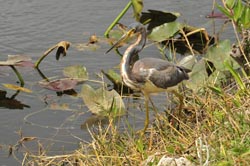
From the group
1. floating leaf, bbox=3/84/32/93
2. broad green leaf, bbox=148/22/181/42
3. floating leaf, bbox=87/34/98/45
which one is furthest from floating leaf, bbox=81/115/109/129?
floating leaf, bbox=87/34/98/45

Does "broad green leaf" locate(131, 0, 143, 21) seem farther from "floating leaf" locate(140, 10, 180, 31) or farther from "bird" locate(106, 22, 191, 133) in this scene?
"bird" locate(106, 22, 191, 133)

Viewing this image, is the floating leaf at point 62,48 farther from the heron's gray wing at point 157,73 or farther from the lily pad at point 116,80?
the heron's gray wing at point 157,73

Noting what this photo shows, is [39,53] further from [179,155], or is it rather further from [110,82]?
[179,155]

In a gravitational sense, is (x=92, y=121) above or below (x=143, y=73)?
below

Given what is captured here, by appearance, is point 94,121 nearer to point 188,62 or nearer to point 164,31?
point 188,62

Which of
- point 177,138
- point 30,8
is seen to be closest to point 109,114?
point 177,138

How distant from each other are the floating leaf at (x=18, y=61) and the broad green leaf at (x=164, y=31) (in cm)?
117

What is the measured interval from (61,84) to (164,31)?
1141mm

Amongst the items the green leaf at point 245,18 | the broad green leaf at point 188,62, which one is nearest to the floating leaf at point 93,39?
the broad green leaf at point 188,62

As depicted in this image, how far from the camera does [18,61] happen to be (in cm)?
598

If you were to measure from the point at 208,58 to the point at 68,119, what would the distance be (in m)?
1.24

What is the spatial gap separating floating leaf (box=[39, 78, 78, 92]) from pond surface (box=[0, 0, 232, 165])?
0.06 meters

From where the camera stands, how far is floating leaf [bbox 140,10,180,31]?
6.71m

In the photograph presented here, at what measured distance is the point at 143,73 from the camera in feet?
16.2
